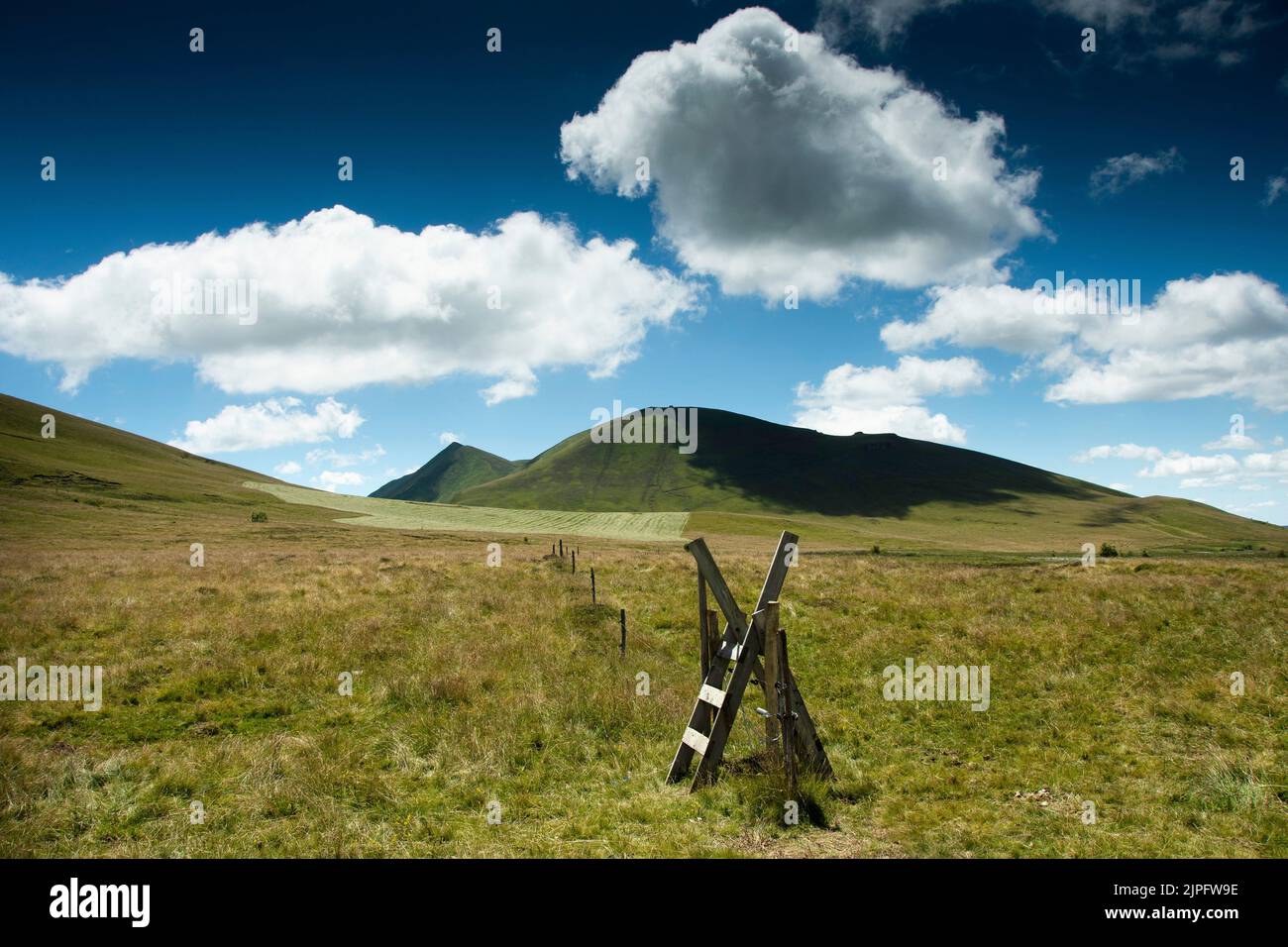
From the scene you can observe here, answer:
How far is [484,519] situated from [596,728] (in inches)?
4501

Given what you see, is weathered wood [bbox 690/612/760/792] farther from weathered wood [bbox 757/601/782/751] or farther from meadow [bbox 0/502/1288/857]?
meadow [bbox 0/502/1288/857]

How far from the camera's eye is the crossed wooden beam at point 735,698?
30.8 ft

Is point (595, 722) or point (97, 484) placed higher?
point (97, 484)

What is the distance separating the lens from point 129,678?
540 inches

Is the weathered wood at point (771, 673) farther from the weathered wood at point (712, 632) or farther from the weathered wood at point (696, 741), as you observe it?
the weathered wood at point (712, 632)

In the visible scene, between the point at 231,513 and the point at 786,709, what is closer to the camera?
the point at 786,709

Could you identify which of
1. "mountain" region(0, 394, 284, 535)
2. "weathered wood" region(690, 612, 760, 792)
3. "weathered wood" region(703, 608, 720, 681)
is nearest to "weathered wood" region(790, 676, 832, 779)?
"weathered wood" region(690, 612, 760, 792)

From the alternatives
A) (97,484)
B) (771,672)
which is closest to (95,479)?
(97,484)

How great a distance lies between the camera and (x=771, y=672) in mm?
9180

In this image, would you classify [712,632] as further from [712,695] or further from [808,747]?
[808,747]
